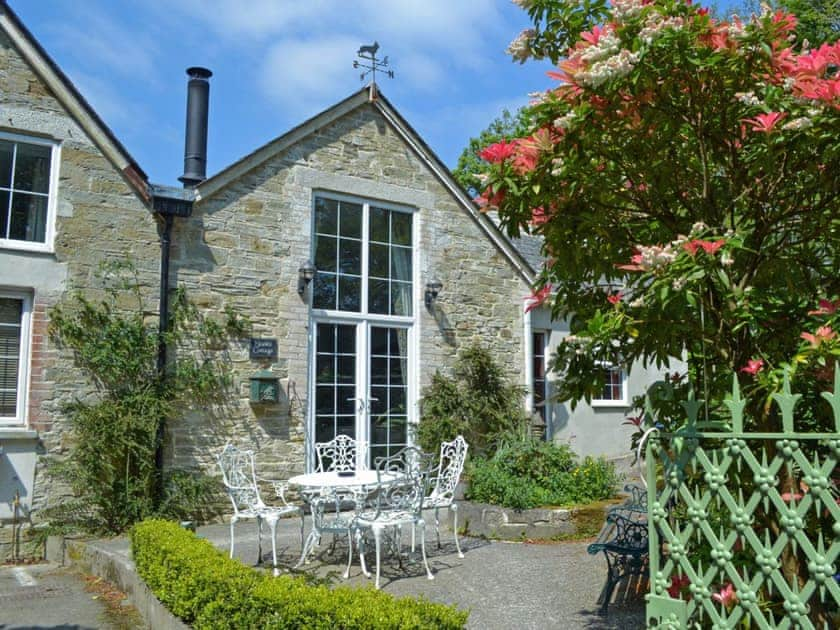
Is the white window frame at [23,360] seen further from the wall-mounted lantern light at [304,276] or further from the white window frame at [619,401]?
the white window frame at [619,401]

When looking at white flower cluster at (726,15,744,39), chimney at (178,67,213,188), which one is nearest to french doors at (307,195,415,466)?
chimney at (178,67,213,188)

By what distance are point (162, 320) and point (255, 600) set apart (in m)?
5.63

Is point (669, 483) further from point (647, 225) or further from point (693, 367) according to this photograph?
point (647, 225)

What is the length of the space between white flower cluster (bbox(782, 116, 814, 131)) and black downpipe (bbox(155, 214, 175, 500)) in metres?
7.82

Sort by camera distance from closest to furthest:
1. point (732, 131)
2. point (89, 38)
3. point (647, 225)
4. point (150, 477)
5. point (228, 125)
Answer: point (732, 131)
point (647, 225)
point (89, 38)
point (150, 477)
point (228, 125)

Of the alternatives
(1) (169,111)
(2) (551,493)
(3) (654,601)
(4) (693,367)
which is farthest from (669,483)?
(1) (169,111)

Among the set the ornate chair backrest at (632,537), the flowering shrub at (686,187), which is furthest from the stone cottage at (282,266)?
the flowering shrub at (686,187)

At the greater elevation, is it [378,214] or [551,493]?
[378,214]

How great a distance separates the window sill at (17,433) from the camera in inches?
315

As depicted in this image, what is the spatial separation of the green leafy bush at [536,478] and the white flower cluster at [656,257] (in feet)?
20.0

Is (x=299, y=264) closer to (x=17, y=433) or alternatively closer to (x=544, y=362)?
(x=17, y=433)

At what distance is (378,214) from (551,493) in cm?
512

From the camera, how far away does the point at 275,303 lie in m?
10.1

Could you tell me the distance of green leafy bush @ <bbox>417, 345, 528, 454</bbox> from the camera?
36.2 feet
